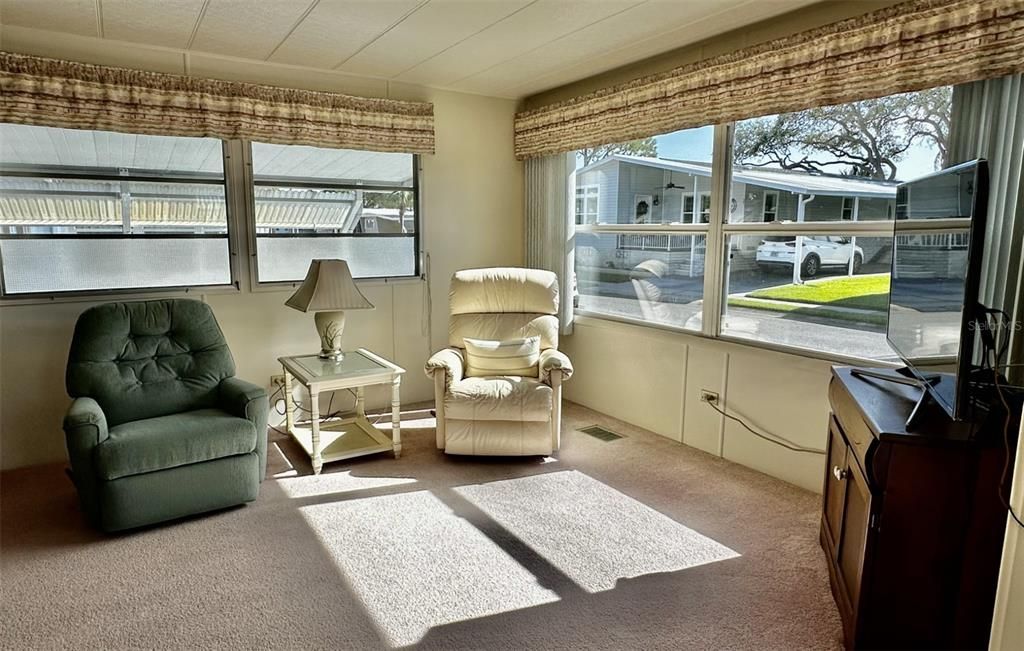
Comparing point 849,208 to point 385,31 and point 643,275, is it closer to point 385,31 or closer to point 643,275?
point 643,275

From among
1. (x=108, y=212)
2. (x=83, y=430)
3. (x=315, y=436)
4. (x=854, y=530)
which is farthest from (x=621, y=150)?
(x=83, y=430)

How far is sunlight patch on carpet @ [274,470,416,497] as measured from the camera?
3.06m

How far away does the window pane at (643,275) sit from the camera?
12.1ft

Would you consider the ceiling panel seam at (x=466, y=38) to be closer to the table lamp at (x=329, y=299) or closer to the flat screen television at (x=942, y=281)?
the table lamp at (x=329, y=299)

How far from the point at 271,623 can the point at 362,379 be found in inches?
59.6

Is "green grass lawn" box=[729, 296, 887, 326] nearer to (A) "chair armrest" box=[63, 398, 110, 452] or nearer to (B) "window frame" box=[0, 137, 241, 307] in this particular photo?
(B) "window frame" box=[0, 137, 241, 307]

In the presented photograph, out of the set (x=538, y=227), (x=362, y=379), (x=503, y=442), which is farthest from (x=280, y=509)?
(x=538, y=227)

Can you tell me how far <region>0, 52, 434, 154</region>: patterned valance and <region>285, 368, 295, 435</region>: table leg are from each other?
1.50 metres

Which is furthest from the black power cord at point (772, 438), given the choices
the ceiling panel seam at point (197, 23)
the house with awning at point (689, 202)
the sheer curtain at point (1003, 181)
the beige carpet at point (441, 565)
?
the ceiling panel seam at point (197, 23)

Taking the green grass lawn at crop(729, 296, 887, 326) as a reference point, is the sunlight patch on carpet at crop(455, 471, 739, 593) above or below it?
below

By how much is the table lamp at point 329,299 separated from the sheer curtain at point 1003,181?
9.63ft

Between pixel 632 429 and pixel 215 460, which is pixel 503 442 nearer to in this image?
pixel 632 429

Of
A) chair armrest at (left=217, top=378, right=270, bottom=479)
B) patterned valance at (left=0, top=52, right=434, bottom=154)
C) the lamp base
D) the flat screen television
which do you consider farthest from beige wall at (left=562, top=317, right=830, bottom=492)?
chair armrest at (left=217, top=378, right=270, bottom=479)

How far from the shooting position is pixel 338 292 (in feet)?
11.6
